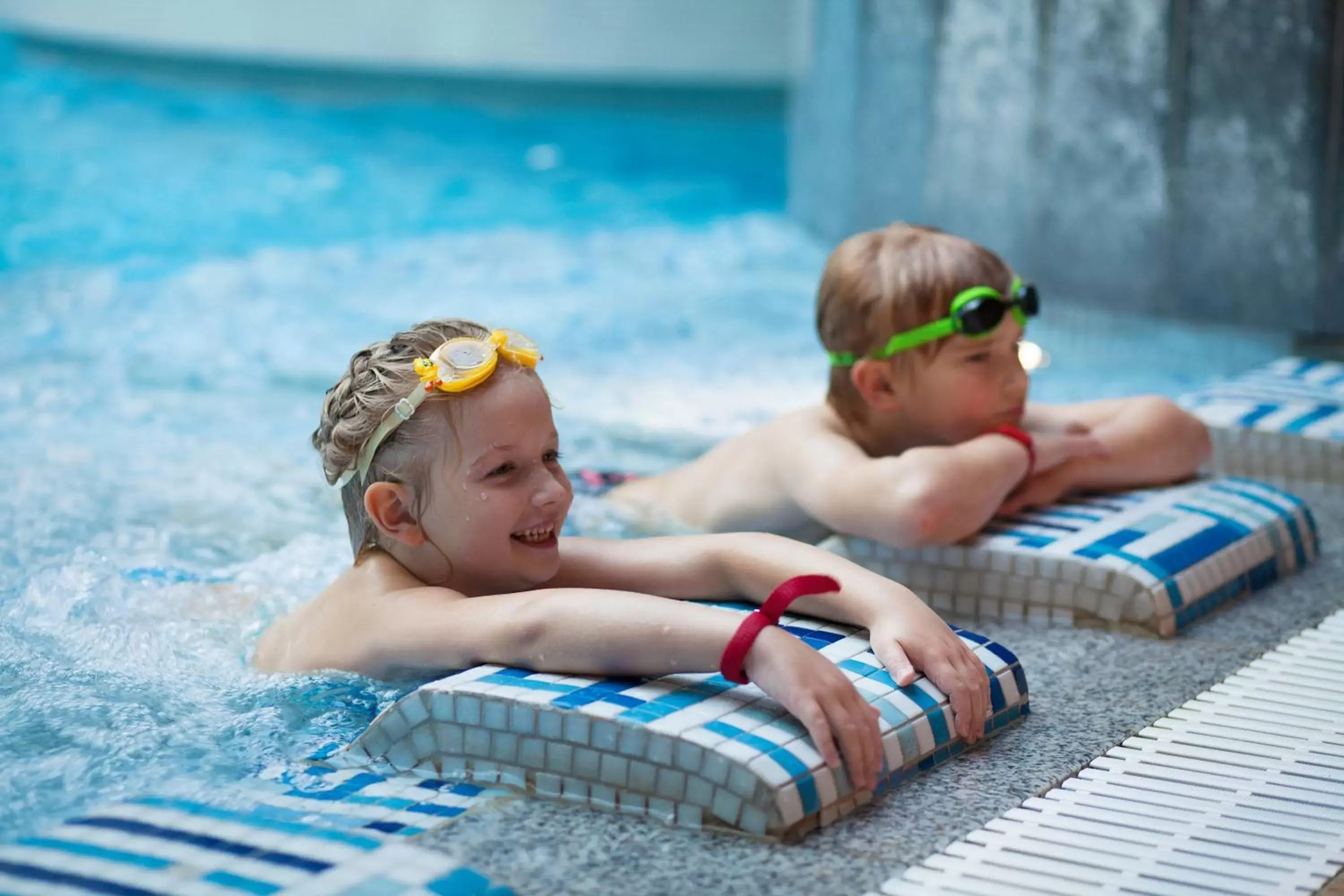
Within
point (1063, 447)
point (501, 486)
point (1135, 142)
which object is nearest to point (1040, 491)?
point (1063, 447)

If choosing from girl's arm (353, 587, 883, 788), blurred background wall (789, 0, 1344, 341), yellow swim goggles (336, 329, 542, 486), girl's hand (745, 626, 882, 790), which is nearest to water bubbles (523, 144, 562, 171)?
blurred background wall (789, 0, 1344, 341)

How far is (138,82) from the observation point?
17.6 m

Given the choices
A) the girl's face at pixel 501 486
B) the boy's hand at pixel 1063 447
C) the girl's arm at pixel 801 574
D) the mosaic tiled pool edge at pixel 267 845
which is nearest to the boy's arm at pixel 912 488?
the boy's hand at pixel 1063 447

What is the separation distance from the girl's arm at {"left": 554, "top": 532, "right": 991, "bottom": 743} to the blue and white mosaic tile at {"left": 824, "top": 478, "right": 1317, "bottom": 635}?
80cm

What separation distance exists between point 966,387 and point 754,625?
177cm

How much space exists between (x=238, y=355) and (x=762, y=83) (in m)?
10.1

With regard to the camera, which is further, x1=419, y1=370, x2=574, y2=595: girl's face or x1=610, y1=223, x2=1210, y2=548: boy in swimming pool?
x1=610, y1=223, x2=1210, y2=548: boy in swimming pool

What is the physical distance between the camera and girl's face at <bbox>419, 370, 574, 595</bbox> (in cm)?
329

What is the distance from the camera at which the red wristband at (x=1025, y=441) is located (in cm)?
439

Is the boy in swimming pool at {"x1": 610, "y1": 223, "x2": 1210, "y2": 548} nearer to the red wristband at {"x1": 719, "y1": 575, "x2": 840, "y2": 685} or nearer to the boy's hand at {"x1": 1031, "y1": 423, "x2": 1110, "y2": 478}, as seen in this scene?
the boy's hand at {"x1": 1031, "y1": 423, "x2": 1110, "y2": 478}

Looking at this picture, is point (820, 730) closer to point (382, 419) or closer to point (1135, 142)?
point (382, 419)

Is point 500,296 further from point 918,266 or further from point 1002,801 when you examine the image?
point 1002,801

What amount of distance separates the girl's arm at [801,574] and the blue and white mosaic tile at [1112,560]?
796 millimetres

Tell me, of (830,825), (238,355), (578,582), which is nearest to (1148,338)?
(238,355)
